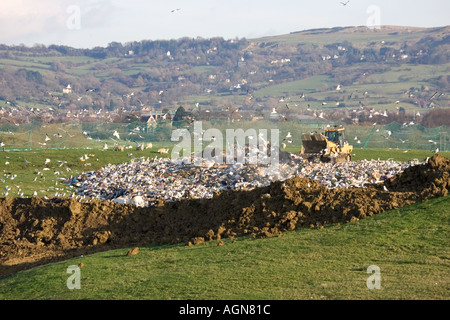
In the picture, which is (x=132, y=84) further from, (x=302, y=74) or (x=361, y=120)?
(x=361, y=120)

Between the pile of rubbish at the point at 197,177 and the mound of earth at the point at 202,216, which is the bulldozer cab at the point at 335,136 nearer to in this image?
the pile of rubbish at the point at 197,177

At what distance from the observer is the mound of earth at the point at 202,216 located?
15.0 meters

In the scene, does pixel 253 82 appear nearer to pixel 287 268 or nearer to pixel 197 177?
pixel 197 177

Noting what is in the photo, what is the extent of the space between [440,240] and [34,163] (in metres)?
27.9

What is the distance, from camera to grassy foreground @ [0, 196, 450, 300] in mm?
10250

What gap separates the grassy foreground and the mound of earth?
2.11 ft
